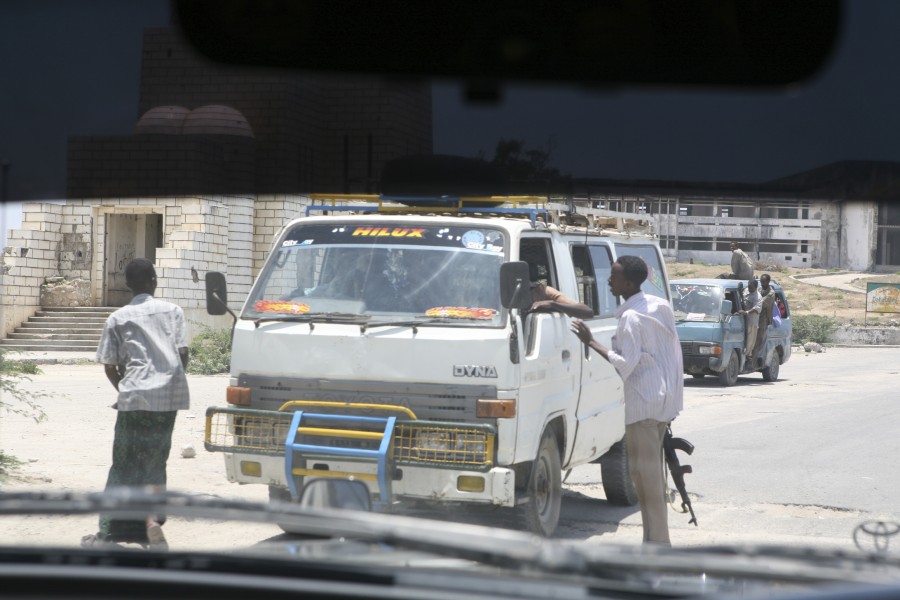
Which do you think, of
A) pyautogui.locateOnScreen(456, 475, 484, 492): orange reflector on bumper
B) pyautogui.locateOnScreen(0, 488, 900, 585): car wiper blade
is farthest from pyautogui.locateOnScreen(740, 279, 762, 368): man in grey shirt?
pyautogui.locateOnScreen(0, 488, 900, 585): car wiper blade

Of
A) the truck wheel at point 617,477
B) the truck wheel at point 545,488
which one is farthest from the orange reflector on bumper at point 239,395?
the truck wheel at point 617,477

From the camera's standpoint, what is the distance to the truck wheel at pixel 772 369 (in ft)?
71.5

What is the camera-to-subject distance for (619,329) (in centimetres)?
697

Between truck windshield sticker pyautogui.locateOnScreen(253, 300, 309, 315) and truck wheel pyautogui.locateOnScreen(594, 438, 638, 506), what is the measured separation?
121 inches

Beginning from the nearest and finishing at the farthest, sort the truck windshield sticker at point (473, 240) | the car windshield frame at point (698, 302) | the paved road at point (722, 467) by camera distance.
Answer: the truck windshield sticker at point (473, 240) < the paved road at point (722, 467) < the car windshield frame at point (698, 302)

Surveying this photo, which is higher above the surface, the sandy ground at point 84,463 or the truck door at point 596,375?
the truck door at point 596,375

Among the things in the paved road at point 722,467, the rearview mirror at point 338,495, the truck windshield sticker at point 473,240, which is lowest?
the paved road at point 722,467

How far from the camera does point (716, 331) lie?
19.8m

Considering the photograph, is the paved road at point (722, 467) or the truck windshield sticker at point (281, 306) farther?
the paved road at point (722, 467)

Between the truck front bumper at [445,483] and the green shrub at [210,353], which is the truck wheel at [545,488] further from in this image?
the green shrub at [210,353]

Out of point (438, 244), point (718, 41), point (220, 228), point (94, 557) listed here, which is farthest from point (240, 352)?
point (220, 228)

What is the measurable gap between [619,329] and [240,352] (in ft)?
7.53

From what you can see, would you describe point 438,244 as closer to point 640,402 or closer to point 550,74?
point 640,402

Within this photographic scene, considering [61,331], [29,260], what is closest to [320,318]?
[61,331]
